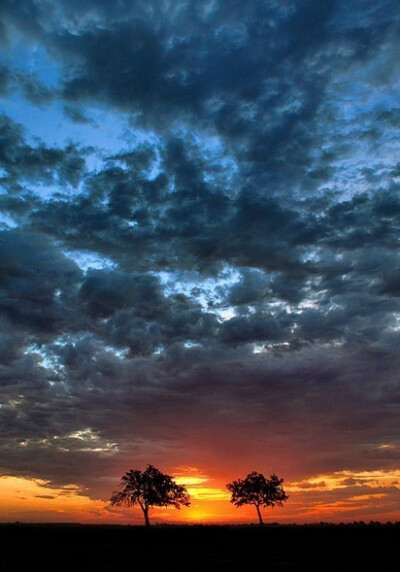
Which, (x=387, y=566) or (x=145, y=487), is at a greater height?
(x=145, y=487)

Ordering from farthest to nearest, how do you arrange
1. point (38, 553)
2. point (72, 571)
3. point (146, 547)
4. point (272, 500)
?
point (272, 500)
point (146, 547)
point (38, 553)
point (72, 571)

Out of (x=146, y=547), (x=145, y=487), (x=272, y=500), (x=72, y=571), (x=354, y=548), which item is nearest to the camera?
(x=72, y=571)

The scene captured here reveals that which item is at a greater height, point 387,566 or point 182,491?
point 182,491

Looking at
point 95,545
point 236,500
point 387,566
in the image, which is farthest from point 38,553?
point 236,500

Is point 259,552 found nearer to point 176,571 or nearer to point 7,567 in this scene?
point 176,571

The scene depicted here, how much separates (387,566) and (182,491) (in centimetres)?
7261

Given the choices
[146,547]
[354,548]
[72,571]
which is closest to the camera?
[72,571]

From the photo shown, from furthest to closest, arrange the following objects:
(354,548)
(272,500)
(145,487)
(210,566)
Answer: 1. (272,500)
2. (145,487)
3. (354,548)
4. (210,566)

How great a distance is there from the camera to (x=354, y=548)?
123 feet

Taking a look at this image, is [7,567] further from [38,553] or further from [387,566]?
[387,566]

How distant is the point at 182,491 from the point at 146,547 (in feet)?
182

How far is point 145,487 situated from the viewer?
91188 millimetres

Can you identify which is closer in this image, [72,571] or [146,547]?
[72,571]

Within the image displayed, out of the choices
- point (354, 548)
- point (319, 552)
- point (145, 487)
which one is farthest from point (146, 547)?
point (145, 487)
